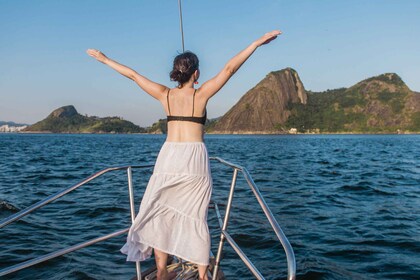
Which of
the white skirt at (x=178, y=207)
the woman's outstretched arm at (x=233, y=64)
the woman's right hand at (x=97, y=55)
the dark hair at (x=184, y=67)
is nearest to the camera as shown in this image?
the woman's outstretched arm at (x=233, y=64)

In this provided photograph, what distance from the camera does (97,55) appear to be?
3.49m

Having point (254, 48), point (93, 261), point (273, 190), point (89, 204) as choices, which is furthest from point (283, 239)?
point (273, 190)

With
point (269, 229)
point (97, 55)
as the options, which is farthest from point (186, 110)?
point (269, 229)

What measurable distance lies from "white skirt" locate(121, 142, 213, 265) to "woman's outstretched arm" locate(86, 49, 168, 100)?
47 centimetres

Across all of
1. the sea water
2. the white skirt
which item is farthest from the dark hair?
the sea water

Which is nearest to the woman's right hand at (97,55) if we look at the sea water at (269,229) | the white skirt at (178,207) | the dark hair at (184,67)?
the dark hair at (184,67)

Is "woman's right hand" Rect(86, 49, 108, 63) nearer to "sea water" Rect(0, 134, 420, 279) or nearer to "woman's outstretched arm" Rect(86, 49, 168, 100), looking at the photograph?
"woman's outstretched arm" Rect(86, 49, 168, 100)

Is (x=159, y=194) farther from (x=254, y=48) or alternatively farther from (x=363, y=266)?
(x=363, y=266)

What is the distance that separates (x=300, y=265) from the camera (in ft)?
20.5

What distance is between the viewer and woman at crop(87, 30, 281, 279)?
3.09m

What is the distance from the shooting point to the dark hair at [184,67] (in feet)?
10.5

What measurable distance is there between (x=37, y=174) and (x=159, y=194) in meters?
16.2

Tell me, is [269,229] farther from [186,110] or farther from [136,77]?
[136,77]

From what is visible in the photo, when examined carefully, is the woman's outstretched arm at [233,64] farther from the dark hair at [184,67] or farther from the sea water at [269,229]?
the sea water at [269,229]
